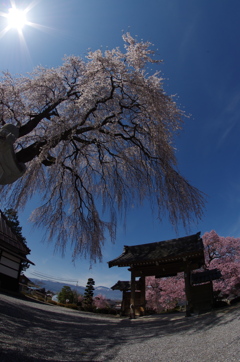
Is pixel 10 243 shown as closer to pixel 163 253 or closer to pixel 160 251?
pixel 160 251

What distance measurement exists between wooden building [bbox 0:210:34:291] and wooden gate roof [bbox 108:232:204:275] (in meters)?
6.07

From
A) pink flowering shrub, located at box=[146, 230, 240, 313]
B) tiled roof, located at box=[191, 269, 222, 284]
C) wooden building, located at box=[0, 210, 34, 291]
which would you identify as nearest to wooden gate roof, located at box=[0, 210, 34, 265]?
wooden building, located at box=[0, 210, 34, 291]

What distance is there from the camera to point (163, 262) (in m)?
11.1

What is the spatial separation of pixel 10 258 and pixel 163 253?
30.6 ft

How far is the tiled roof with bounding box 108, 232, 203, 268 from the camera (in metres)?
10.1

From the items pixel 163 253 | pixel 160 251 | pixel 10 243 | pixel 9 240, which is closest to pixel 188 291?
pixel 163 253

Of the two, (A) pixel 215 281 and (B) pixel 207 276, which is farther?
(A) pixel 215 281

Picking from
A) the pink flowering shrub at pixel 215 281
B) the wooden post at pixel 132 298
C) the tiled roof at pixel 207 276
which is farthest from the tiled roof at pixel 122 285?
the tiled roof at pixel 207 276

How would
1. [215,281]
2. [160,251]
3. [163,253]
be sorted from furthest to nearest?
[215,281] → [160,251] → [163,253]

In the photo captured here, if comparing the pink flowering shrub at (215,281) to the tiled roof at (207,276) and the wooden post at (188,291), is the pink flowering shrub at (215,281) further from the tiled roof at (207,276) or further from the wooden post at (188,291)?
the wooden post at (188,291)

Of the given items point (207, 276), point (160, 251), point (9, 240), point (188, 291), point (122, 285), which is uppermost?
point (9, 240)

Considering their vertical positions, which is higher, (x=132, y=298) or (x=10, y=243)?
(x=10, y=243)

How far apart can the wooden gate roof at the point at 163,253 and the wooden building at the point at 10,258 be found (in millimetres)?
6074

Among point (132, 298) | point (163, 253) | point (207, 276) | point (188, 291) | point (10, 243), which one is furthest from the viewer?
point (10, 243)
